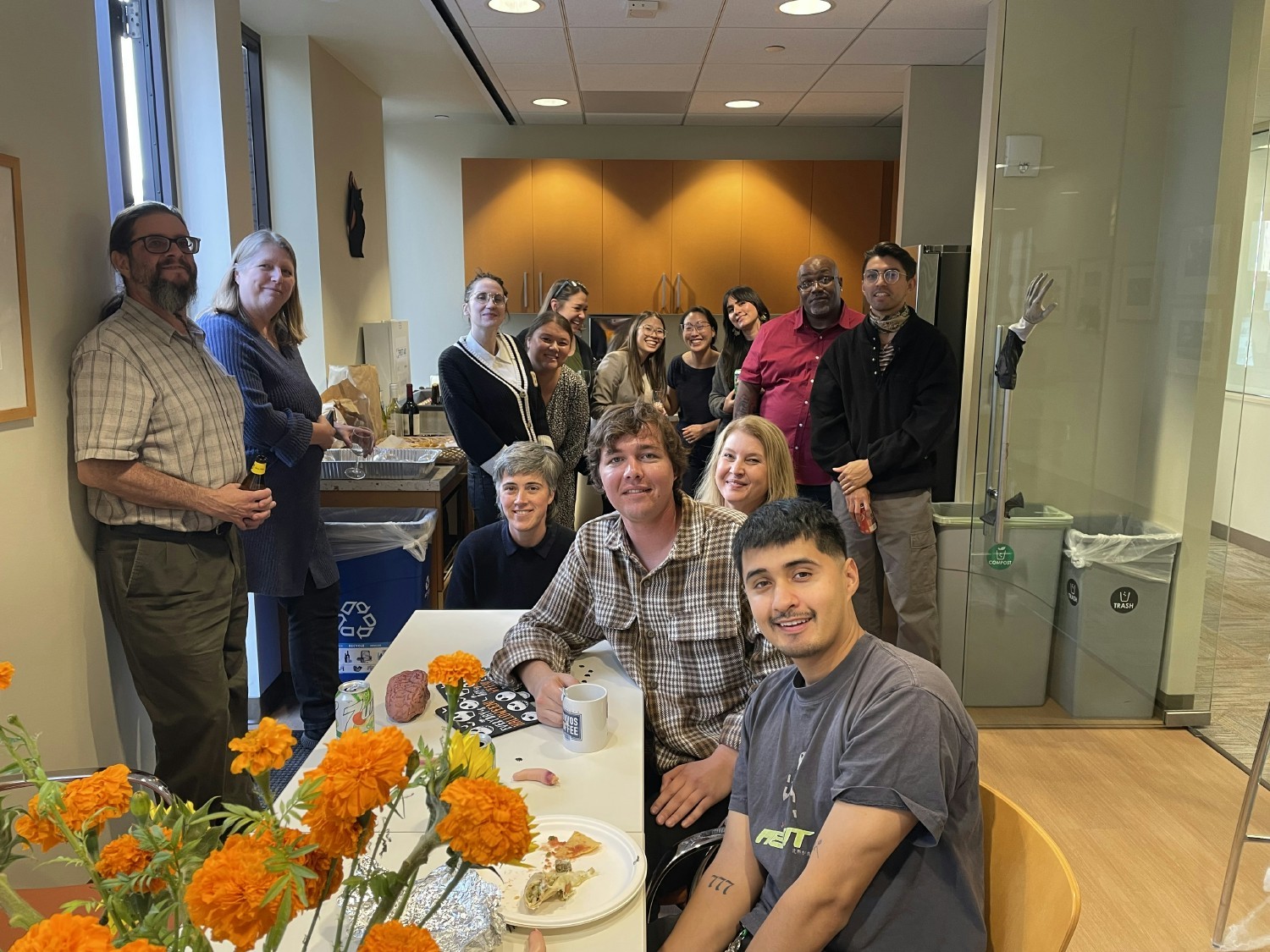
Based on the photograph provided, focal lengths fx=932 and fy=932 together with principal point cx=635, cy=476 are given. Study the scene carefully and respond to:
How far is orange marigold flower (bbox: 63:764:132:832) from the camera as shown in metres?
0.62

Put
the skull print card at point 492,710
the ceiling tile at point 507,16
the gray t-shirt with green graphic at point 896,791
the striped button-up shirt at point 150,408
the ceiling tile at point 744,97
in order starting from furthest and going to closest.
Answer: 1. the ceiling tile at point 744,97
2. the ceiling tile at point 507,16
3. the striped button-up shirt at point 150,408
4. the skull print card at point 492,710
5. the gray t-shirt with green graphic at point 896,791

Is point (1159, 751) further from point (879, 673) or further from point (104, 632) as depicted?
point (104, 632)

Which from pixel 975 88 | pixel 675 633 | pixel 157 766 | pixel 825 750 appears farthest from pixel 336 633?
pixel 975 88

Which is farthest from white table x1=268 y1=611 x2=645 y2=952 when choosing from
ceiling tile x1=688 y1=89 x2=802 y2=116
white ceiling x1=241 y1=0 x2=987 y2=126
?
ceiling tile x1=688 y1=89 x2=802 y2=116

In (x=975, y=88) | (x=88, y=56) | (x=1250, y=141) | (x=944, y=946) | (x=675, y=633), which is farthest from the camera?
(x=975, y=88)

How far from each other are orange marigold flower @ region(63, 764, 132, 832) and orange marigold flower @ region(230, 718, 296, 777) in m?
0.08

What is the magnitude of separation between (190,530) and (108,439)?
29 centimetres

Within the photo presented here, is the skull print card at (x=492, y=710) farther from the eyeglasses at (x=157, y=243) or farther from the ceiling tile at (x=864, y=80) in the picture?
the ceiling tile at (x=864, y=80)

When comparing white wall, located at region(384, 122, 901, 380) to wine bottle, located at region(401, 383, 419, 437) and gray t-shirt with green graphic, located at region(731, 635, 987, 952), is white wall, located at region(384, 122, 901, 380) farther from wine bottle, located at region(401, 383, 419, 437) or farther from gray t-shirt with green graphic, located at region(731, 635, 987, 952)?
gray t-shirt with green graphic, located at region(731, 635, 987, 952)

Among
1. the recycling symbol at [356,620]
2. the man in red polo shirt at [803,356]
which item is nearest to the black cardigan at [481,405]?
the recycling symbol at [356,620]

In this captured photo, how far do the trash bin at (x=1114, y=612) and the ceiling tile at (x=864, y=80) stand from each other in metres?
2.70

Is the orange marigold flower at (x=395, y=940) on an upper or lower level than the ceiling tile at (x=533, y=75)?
lower

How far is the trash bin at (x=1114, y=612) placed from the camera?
3.29 m

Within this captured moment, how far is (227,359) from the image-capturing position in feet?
9.00
